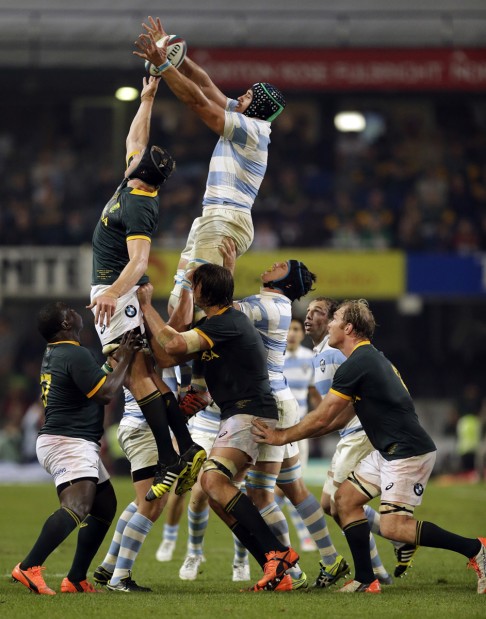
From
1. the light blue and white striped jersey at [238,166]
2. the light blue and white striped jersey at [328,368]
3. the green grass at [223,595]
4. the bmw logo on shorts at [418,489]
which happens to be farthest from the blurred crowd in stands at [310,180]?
the bmw logo on shorts at [418,489]

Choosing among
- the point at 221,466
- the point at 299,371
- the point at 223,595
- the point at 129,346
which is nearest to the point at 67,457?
the point at 129,346

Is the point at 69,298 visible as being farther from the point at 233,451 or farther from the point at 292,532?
the point at 233,451

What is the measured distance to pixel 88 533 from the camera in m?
9.41

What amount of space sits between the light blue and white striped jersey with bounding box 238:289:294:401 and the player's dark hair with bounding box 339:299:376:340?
848 mm

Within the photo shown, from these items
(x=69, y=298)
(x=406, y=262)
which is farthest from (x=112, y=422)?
(x=406, y=262)

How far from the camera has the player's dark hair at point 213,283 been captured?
30.0 feet

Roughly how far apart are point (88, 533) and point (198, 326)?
6.09 ft

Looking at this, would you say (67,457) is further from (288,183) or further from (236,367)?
(288,183)

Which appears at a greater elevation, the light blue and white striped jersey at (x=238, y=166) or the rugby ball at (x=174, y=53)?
the rugby ball at (x=174, y=53)

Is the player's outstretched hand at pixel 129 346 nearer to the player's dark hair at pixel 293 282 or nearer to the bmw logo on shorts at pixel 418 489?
the player's dark hair at pixel 293 282

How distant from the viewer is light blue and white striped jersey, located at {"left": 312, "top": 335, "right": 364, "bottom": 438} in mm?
10539

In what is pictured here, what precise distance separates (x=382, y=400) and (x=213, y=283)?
1562mm

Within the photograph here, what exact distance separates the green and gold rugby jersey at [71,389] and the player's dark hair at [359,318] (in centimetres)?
194

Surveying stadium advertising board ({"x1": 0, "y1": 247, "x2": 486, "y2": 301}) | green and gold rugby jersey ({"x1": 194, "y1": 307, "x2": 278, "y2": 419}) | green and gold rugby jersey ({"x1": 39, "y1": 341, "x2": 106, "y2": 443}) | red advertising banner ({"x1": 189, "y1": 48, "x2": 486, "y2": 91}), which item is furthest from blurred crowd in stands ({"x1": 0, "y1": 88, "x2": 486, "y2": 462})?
green and gold rugby jersey ({"x1": 194, "y1": 307, "x2": 278, "y2": 419})
